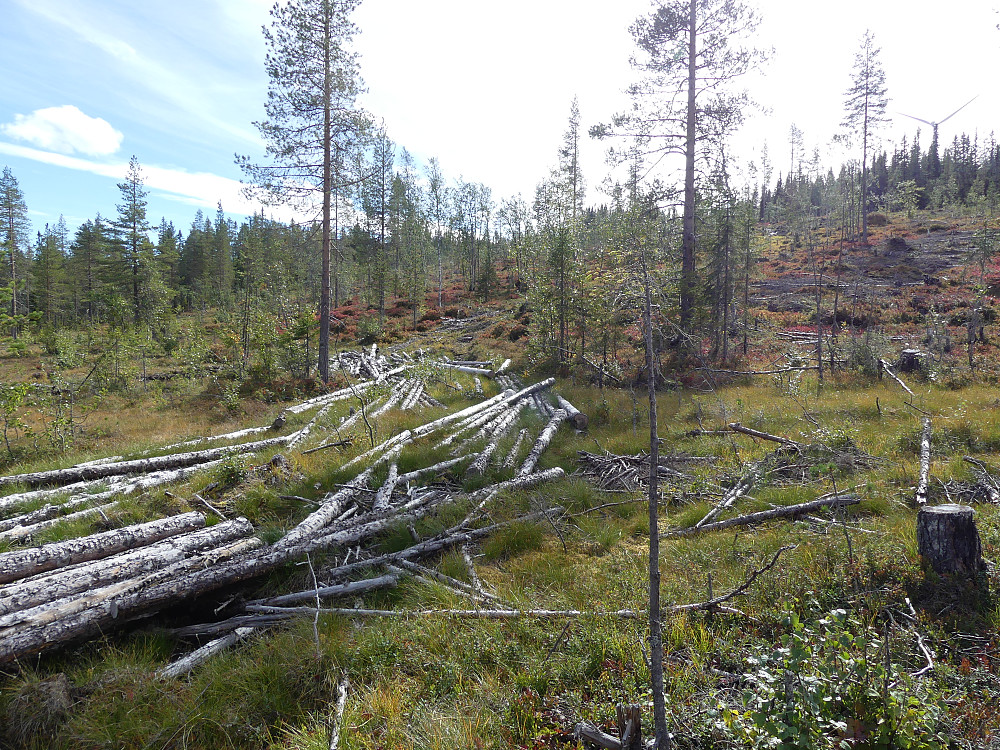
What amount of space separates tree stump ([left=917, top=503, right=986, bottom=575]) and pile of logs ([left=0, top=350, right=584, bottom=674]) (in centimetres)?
389

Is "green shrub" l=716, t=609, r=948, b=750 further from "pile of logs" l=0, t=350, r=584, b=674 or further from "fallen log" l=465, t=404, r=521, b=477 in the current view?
"fallen log" l=465, t=404, r=521, b=477

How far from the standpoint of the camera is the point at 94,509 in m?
6.02

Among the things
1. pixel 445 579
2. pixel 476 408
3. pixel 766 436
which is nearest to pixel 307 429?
pixel 476 408

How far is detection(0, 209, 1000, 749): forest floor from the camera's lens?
257cm

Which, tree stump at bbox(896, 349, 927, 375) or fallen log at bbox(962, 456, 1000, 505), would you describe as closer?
fallen log at bbox(962, 456, 1000, 505)

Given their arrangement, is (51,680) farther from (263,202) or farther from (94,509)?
(263,202)

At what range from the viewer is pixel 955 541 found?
147 inches

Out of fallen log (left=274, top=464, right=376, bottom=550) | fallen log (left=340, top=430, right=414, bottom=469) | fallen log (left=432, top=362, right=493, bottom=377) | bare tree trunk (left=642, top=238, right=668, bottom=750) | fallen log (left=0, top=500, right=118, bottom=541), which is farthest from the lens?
fallen log (left=432, top=362, right=493, bottom=377)

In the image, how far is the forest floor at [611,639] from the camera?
2566 mm

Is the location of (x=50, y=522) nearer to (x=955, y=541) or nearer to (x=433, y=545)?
(x=433, y=545)

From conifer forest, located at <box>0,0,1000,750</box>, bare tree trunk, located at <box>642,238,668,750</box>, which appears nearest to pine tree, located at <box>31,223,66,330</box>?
conifer forest, located at <box>0,0,1000,750</box>

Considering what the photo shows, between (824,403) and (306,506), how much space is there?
37.0 ft

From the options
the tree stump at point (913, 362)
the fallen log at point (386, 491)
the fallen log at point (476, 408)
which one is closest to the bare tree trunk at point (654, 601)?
the fallen log at point (386, 491)

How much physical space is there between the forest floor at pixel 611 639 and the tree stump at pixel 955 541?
4.7 inches
